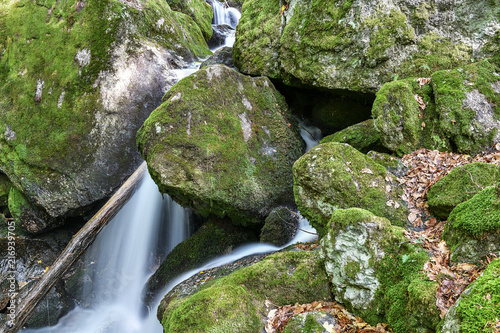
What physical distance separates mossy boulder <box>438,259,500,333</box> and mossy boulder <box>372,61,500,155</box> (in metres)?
3.82

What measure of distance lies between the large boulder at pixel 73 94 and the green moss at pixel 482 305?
25.5ft

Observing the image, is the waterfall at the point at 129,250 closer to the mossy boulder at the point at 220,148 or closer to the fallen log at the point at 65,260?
the fallen log at the point at 65,260

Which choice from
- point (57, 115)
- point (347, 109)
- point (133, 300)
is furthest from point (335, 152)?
point (57, 115)

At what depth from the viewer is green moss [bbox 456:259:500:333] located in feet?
6.04

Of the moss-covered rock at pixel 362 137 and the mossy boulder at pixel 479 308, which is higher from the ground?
the mossy boulder at pixel 479 308

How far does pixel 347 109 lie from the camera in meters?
7.88

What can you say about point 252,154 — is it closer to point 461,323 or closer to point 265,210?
point 265,210

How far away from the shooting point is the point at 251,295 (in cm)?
383

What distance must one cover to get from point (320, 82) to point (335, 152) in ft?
9.62

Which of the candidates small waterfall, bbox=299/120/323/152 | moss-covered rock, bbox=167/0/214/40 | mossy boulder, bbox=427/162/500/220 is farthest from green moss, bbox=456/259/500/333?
moss-covered rock, bbox=167/0/214/40

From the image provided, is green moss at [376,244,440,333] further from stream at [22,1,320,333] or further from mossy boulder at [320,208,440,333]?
stream at [22,1,320,333]

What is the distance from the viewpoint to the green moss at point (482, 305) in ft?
6.04

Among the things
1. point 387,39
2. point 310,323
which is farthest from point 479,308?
point 387,39

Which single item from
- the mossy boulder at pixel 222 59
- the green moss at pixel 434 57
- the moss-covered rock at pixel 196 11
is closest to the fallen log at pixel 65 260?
the mossy boulder at pixel 222 59
